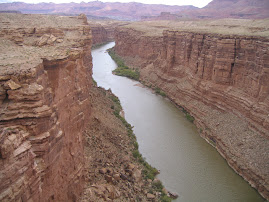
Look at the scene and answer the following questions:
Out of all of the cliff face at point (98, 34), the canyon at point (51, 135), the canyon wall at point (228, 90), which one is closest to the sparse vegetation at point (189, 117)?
the canyon wall at point (228, 90)

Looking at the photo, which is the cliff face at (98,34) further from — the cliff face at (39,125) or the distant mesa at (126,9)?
the cliff face at (39,125)

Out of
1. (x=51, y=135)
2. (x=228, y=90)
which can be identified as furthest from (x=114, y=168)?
(x=228, y=90)

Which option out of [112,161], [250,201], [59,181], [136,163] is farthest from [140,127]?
[59,181]

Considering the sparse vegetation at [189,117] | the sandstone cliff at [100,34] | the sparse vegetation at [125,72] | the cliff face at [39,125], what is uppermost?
the cliff face at [39,125]

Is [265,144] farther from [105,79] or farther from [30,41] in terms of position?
[105,79]

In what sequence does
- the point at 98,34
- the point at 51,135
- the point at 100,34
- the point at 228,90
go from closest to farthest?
1. the point at 51,135
2. the point at 228,90
3. the point at 98,34
4. the point at 100,34

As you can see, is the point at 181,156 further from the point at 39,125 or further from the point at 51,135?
the point at 39,125

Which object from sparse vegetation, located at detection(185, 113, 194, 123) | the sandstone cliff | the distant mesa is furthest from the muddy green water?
the distant mesa
